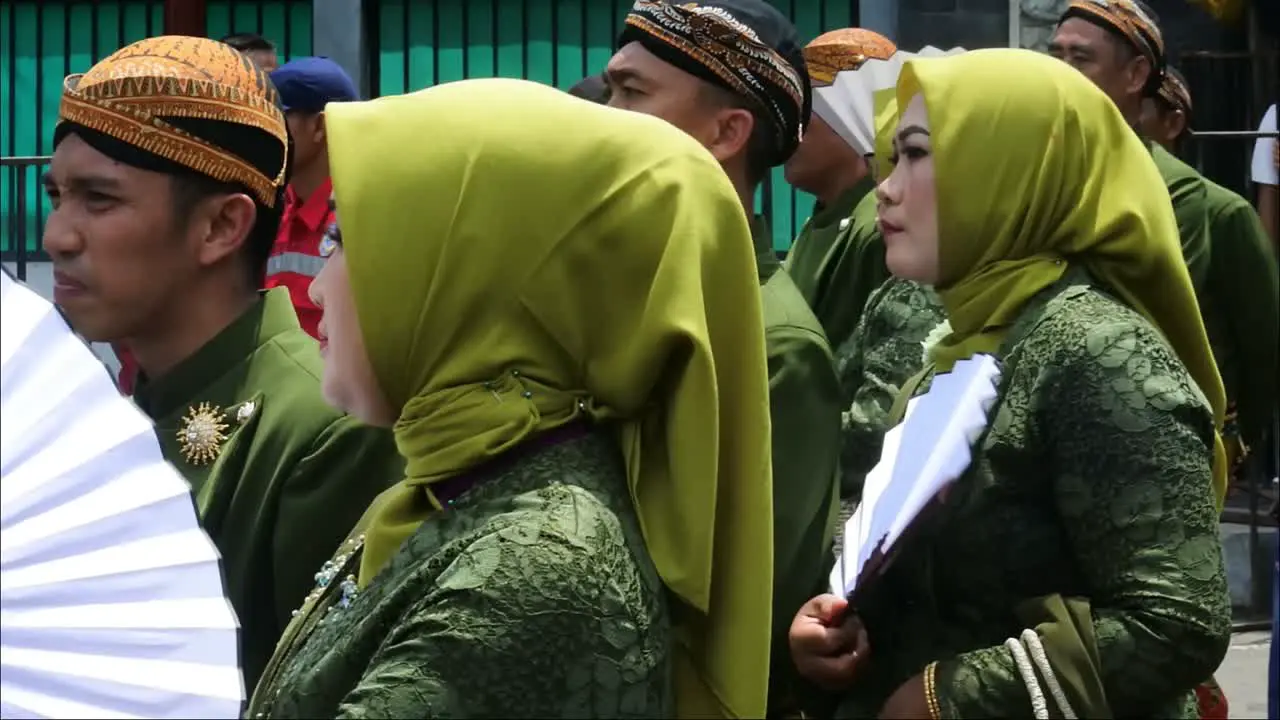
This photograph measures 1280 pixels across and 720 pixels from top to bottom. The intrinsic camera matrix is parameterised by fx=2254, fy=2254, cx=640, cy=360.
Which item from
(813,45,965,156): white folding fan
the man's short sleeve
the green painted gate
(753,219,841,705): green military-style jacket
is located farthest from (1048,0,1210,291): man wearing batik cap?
the green painted gate

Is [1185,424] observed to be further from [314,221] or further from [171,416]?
[314,221]

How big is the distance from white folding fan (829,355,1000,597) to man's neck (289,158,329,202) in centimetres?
304

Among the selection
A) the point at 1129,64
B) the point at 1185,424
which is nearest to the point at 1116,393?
the point at 1185,424

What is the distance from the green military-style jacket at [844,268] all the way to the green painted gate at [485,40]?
5.15m

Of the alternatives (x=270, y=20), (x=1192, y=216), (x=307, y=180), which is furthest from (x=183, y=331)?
(x=270, y=20)

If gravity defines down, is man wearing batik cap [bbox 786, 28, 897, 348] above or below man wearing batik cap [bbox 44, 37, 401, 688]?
below

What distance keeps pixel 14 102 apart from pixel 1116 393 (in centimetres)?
850

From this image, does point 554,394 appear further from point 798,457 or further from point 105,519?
point 798,457

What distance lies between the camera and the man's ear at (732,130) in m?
3.96

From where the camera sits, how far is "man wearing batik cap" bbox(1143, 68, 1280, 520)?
5344 millimetres

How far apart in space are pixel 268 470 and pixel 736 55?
1.30m

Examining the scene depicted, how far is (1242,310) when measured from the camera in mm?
5363

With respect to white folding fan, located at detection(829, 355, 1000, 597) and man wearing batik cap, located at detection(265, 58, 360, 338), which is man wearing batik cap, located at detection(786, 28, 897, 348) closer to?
man wearing batik cap, located at detection(265, 58, 360, 338)

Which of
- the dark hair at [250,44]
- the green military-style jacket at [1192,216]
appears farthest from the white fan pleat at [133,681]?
the dark hair at [250,44]
